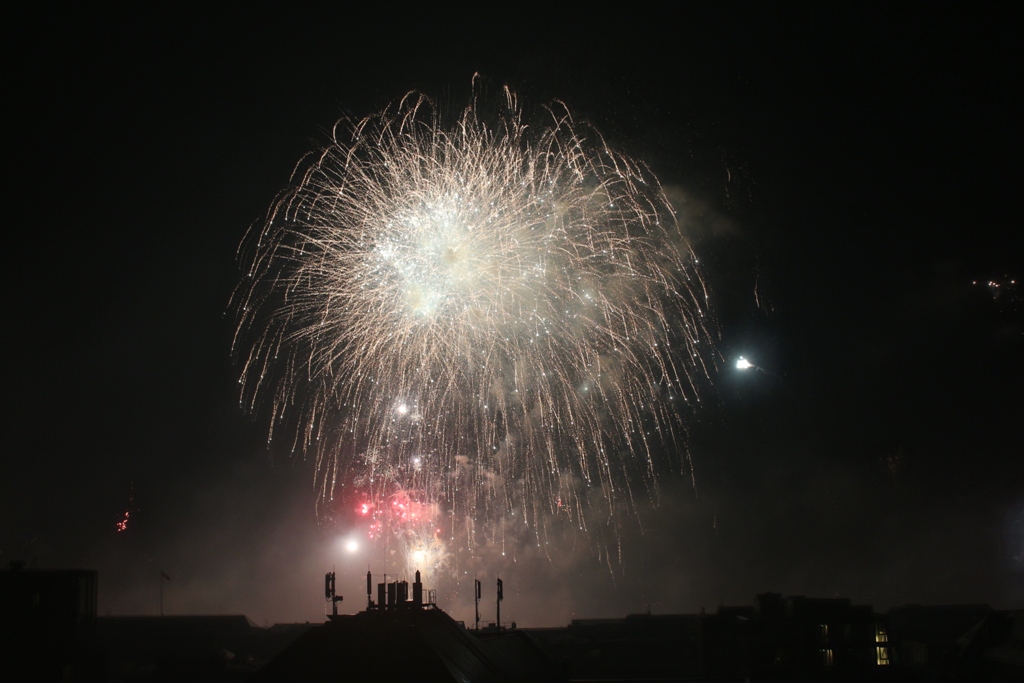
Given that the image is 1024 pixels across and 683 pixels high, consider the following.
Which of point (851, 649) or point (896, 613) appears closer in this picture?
point (851, 649)

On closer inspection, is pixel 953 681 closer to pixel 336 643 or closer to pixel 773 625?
pixel 773 625

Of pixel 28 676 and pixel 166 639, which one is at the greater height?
pixel 28 676

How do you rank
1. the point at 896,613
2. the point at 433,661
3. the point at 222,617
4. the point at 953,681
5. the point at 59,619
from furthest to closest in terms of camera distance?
the point at 222,617, the point at 896,613, the point at 953,681, the point at 59,619, the point at 433,661

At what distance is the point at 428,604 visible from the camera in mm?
32562

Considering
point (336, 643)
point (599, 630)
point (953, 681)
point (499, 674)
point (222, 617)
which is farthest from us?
point (222, 617)

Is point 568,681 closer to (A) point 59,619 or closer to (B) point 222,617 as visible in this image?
(A) point 59,619

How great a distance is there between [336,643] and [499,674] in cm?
729

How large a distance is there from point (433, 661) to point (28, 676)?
1923 cm

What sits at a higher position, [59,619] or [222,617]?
[59,619]

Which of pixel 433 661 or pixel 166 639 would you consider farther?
pixel 166 639

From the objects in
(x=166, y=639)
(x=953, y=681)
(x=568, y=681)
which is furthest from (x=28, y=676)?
(x=953, y=681)

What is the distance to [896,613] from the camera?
5938cm

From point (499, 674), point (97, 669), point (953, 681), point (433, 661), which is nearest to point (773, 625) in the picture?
point (953, 681)

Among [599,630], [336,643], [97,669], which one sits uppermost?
[336,643]
